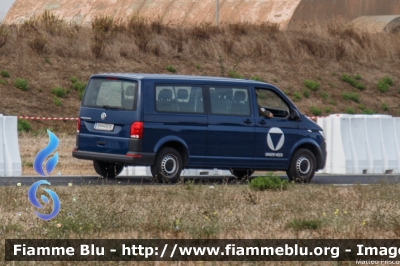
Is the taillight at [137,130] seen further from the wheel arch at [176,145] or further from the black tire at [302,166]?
the black tire at [302,166]

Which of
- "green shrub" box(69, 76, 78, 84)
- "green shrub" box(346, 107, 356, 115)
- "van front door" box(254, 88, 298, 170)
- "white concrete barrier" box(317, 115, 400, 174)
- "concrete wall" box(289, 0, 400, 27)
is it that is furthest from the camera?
"concrete wall" box(289, 0, 400, 27)

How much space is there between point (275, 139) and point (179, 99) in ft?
6.76

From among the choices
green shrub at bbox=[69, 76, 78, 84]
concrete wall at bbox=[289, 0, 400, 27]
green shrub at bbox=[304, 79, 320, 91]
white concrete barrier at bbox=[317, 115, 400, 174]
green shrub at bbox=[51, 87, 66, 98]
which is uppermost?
concrete wall at bbox=[289, 0, 400, 27]

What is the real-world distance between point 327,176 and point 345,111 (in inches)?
1013

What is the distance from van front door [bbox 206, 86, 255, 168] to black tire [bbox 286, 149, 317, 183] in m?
0.87

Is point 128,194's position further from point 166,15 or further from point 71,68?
point 166,15

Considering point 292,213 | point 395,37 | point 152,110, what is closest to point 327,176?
point 152,110

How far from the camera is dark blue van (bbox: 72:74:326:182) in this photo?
16.0 metres

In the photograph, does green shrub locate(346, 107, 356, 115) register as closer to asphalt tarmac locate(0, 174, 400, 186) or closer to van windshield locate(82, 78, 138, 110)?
asphalt tarmac locate(0, 174, 400, 186)

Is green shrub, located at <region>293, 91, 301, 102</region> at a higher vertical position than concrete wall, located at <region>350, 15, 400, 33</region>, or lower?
lower

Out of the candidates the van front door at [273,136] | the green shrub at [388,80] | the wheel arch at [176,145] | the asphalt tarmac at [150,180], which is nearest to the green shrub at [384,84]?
the green shrub at [388,80]

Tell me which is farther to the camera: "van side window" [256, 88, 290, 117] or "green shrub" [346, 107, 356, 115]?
"green shrub" [346, 107, 356, 115]

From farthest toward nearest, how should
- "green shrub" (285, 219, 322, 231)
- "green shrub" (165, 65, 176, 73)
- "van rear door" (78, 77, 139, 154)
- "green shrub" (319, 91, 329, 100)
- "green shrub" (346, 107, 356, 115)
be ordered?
1. "green shrub" (319, 91, 329, 100)
2. "green shrub" (165, 65, 176, 73)
3. "green shrub" (346, 107, 356, 115)
4. "van rear door" (78, 77, 139, 154)
5. "green shrub" (285, 219, 322, 231)

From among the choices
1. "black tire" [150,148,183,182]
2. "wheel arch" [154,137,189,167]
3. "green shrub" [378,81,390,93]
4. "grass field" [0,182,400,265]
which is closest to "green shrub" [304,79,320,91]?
"green shrub" [378,81,390,93]
